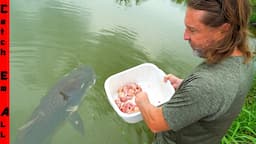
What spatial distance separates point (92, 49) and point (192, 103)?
3.40m

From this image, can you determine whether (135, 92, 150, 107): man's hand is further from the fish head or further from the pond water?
the pond water

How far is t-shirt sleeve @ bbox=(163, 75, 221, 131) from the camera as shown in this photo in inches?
62.0

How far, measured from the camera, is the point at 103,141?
3.59 m

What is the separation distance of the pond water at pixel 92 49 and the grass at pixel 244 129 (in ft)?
2.71

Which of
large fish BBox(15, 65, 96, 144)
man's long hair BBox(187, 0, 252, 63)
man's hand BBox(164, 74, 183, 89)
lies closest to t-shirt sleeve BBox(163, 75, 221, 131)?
man's long hair BBox(187, 0, 252, 63)

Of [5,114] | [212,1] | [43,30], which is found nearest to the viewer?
[212,1]

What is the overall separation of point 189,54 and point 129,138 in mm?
2013

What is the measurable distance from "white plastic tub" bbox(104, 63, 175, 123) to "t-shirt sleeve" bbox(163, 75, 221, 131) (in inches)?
31.1

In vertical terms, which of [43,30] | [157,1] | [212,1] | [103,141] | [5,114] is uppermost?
[212,1]

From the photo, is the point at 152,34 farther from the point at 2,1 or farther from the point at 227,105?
the point at 227,105

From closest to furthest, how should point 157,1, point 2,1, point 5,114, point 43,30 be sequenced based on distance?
point 5,114 < point 2,1 < point 43,30 < point 157,1

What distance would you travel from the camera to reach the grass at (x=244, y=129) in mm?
3520

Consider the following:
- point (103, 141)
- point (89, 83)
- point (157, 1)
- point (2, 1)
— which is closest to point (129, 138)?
point (103, 141)

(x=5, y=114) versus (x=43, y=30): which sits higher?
(x=43, y=30)
